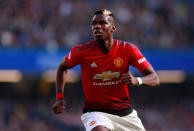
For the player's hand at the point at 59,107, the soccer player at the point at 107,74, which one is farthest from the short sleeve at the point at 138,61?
the player's hand at the point at 59,107

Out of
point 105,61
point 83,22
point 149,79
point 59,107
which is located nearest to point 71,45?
point 83,22

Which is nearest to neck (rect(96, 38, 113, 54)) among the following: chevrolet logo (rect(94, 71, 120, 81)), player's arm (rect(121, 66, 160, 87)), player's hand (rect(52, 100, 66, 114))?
chevrolet logo (rect(94, 71, 120, 81))

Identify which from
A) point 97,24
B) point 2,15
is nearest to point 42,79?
point 2,15

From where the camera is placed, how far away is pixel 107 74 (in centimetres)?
568

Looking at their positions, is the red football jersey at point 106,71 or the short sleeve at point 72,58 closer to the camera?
the red football jersey at point 106,71

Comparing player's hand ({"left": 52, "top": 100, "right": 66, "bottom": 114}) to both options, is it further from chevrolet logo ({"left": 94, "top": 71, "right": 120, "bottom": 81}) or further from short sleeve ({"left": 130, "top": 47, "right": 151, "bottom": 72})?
short sleeve ({"left": 130, "top": 47, "right": 151, "bottom": 72})

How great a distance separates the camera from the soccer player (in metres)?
5.67

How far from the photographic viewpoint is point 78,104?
1653 centimetres

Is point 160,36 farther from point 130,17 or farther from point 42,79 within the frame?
point 42,79

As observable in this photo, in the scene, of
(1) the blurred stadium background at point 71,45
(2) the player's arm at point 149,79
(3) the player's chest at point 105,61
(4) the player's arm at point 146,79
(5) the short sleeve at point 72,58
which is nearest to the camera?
(4) the player's arm at point 146,79

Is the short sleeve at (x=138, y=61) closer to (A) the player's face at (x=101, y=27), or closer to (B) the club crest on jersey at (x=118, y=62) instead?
(B) the club crest on jersey at (x=118, y=62)

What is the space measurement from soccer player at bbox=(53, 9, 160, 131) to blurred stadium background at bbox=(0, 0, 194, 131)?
820cm

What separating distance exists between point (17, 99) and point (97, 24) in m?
11.4

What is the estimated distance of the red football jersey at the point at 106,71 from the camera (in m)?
5.68
